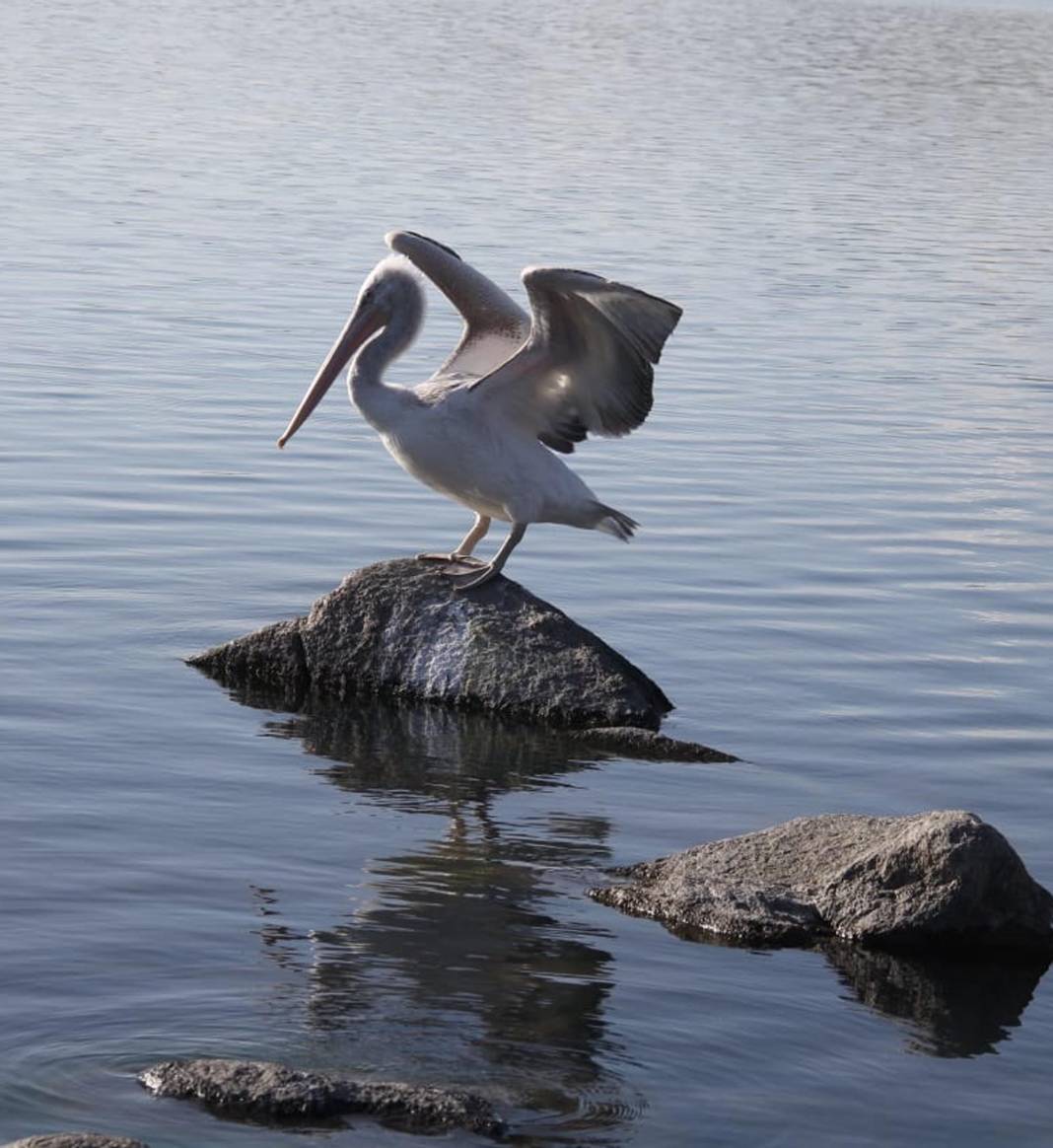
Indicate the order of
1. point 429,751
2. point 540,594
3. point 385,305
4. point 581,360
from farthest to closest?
point 540,594 < point 385,305 < point 581,360 < point 429,751

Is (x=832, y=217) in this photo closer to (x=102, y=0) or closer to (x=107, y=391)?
(x=107, y=391)

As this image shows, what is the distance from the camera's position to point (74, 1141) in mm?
4871

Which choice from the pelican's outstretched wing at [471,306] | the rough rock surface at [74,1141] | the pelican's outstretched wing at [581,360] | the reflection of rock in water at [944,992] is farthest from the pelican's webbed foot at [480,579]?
the rough rock surface at [74,1141]

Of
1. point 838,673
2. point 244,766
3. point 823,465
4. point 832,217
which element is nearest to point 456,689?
point 244,766

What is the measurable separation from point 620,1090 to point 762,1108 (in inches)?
13.4

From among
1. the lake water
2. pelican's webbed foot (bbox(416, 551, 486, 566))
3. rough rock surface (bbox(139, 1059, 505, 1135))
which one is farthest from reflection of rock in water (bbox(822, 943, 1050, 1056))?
pelican's webbed foot (bbox(416, 551, 486, 566))

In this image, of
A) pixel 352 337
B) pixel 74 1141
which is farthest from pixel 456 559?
pixel 74 1141

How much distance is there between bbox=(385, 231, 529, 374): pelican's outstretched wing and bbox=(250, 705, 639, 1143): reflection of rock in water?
5.82 feet

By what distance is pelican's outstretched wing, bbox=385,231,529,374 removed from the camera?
31.1 feet

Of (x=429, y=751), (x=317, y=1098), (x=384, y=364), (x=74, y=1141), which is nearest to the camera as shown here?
(x=74, y=1141)

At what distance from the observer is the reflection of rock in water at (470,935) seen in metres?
5.85

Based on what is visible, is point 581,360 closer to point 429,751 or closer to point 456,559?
point 456,559

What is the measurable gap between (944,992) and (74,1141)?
8.64 ft

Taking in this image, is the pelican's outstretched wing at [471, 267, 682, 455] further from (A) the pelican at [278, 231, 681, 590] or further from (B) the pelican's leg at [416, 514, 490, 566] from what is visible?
(B) the pelican's leg at [416, 514, 490, 566]
